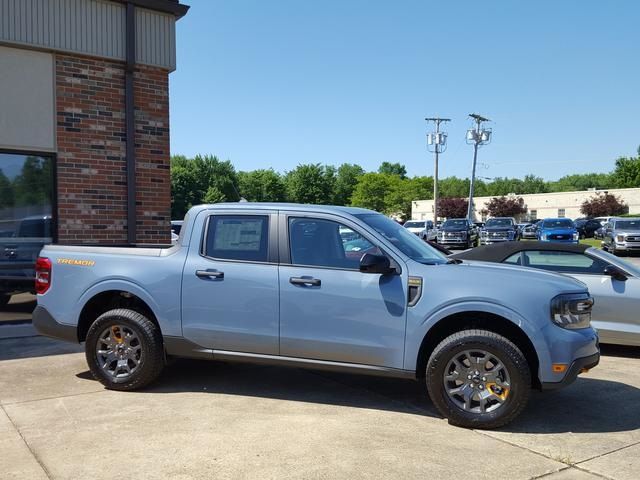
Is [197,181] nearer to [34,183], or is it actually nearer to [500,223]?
[500,223]

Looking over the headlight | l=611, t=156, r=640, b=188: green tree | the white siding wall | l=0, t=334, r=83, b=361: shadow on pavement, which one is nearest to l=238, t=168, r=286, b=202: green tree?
l=611, t=156, r=640, b=188: green tree

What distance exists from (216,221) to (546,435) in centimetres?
341

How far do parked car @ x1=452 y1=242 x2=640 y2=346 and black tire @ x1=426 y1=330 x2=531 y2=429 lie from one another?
229cm

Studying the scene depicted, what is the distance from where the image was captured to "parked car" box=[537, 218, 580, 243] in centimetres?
3281

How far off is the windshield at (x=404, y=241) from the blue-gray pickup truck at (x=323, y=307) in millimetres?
21

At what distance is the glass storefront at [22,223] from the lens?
847 cm

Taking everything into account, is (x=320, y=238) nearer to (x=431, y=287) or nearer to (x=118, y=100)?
(x=431, y=287)

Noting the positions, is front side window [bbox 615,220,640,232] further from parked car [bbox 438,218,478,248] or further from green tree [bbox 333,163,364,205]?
green tree [bbox 333,163,364,205]

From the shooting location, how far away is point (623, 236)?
88.9 ft

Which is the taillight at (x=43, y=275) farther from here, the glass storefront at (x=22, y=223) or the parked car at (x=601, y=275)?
the parked car at (x=601, y=275)

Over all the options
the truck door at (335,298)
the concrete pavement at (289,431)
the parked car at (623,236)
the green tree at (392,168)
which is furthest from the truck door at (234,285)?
the green tree at (392,168)

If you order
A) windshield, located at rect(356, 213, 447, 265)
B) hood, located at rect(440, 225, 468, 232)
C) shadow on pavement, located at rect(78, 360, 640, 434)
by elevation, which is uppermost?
windshield, located at rect(356, 213, 447, 265)

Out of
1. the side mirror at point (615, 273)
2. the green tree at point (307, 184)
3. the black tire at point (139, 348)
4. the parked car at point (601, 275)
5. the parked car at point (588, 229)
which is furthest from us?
the green tree at point (307, 184)

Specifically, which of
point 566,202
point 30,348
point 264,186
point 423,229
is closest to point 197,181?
point 264,186
